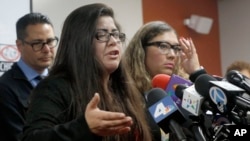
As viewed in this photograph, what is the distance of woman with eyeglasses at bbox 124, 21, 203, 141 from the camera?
1.97 m

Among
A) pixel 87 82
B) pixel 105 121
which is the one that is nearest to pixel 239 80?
pixel 105 121

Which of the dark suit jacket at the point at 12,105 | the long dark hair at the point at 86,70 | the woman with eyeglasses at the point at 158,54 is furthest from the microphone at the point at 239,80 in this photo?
the dark suit jacket at the point at 12,105

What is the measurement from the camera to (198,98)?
0.98 metres

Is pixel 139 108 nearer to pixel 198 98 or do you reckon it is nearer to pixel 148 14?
pixel 198 98

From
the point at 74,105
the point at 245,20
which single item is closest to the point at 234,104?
the point at 74,105

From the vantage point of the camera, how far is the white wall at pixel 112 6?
2855mm

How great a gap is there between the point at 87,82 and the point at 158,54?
2.49 feet

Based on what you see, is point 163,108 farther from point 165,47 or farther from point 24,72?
→ point 24,72

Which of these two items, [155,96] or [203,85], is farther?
[155,96]

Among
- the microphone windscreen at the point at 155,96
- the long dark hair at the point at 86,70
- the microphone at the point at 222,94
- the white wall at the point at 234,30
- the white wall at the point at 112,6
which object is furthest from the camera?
the white wall at the point at 234,30

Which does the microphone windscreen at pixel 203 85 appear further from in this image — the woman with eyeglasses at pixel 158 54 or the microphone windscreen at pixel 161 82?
the woman with eyeglasses at pixel 158 54

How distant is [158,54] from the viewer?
198cm

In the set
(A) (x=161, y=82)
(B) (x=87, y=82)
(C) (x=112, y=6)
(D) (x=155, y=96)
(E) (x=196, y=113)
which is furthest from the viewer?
(C) (x=112, y=6)

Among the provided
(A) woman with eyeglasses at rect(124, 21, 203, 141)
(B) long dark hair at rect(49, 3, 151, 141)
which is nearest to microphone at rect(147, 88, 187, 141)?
(B) long dark hair at rect(49, 3, 151, 141)
